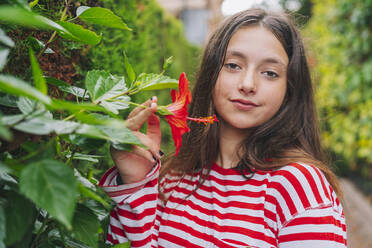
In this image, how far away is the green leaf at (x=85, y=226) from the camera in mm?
573

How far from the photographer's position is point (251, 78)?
1.17 metres

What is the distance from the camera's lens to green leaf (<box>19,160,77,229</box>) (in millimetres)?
393

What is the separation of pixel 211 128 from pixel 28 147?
0.99 metres

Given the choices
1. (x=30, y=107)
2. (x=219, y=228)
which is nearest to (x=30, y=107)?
(x=30, y=107)

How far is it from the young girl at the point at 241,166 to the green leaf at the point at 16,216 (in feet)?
1.13

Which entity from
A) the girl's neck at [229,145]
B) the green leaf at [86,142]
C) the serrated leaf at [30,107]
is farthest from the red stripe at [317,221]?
the serrated leaf at [30,107]

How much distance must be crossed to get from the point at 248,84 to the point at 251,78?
0.03 m

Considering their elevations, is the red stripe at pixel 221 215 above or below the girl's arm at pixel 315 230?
below

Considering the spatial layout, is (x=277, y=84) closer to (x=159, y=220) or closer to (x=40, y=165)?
(x=159, y=220)

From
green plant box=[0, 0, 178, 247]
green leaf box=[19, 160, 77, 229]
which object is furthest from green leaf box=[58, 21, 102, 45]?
green leaf box=[19, 160, 77, 229]

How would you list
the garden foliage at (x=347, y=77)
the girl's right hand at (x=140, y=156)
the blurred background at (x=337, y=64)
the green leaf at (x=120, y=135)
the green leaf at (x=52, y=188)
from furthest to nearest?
the garden foliage at (x=347, y=77), the blurred background at (x=337, y=64), the girl's right hand at (x=140, y=156), the green leaf at (x=120, y=135), the green leaf at (x=52, y=188)

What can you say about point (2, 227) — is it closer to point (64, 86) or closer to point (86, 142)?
point (86, 142)

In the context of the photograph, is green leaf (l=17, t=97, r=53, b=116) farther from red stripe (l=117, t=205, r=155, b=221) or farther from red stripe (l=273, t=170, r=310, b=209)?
red stripe (l=273, t=170, r=310, b=209)

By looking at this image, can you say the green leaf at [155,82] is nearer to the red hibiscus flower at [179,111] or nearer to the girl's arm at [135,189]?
the red hibiscus flower at [179,111]
